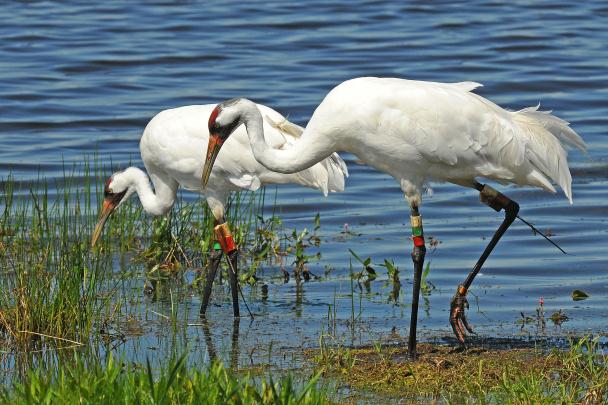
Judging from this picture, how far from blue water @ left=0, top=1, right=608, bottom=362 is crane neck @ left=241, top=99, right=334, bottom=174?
1.04 meters

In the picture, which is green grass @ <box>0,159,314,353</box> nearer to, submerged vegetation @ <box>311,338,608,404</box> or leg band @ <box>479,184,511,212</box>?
submerged vegetation @ <box>311,338,608,404</box>

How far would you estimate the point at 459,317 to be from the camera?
8023 millimetres

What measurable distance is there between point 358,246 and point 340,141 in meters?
2.98

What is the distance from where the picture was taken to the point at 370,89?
25.6ft

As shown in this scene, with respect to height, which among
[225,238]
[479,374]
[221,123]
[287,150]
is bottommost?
[479,374]

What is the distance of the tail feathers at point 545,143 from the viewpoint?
8219 millimetres

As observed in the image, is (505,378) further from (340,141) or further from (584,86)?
(584,86)

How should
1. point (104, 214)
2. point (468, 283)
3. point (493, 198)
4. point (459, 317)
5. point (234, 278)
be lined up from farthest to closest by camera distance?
point (104, 214) → point (234, 278) → point (493, 198) → point (468, 283) → point (459, 317)

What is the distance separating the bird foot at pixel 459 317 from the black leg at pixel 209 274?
1.67 metres

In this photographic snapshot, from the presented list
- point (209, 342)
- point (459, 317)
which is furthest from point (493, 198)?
point (209, 342)

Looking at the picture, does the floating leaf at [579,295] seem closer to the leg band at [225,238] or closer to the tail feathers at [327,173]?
the tail feathers at [327,173]

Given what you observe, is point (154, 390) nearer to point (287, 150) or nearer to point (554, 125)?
point (287, 150)

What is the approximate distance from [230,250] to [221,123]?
1329mm

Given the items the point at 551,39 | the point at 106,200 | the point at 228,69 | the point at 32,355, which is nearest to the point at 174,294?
the point at 106,200
